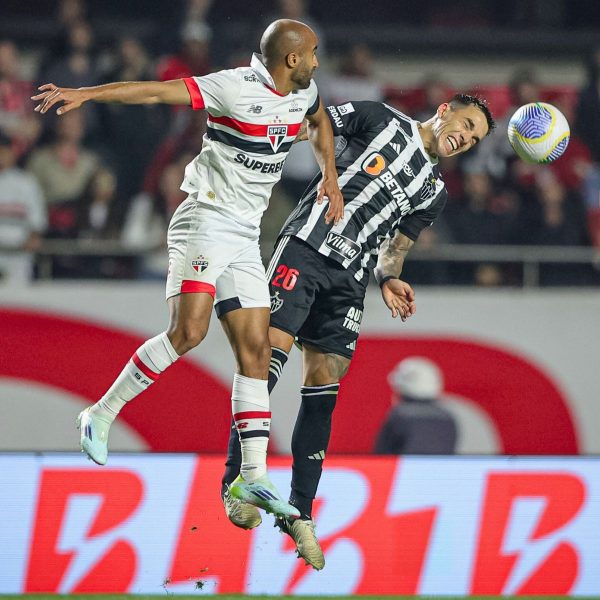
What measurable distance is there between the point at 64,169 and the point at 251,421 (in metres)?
4.59

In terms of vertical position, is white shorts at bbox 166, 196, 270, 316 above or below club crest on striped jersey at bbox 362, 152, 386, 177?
below

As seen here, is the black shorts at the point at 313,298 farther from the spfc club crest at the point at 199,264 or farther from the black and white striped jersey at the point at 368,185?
the spfc club crest at the point at 199,264

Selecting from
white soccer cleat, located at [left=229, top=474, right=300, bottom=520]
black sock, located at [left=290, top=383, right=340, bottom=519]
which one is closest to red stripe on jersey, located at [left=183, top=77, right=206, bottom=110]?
black sock, located at [left=290, top=383, right=340, bottom=519]

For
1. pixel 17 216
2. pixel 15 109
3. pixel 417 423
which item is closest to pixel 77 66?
pixel 15 109

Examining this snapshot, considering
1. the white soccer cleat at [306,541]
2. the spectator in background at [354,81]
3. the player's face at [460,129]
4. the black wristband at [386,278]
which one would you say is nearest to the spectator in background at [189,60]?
the spectator in background at [354,81]

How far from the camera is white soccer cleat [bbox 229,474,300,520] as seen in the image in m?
5.18

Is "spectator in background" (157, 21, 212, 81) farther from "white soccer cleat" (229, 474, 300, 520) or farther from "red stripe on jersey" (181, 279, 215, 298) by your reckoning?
"white soccer cleat" (229, 474, 300, 520)

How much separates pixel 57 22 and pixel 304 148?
2708mm

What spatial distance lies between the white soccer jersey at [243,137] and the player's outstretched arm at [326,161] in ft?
0.39

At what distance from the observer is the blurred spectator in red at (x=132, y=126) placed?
961 centimetres

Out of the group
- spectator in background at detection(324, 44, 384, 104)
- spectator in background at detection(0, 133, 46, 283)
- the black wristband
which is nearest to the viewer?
the black wristband

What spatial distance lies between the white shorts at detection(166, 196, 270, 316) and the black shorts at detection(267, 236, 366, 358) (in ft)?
0.83

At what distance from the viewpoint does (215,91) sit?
5.09m

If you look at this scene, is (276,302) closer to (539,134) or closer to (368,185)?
(368,185)
